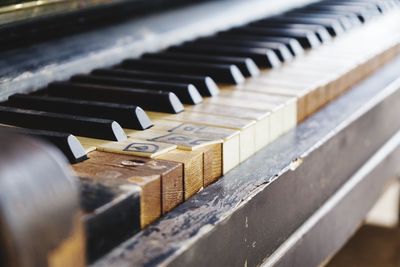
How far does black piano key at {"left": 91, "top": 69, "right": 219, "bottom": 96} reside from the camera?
1353 millimetres

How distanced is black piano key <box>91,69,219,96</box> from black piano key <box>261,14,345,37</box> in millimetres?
678

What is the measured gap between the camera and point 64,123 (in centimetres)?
107

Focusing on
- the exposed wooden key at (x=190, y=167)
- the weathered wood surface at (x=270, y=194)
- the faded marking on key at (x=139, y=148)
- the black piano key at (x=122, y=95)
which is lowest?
the weathered wood surface at (x=270, y=194)

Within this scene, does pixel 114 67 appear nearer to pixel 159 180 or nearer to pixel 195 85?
pixel 195 85

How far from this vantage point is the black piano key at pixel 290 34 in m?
1.82

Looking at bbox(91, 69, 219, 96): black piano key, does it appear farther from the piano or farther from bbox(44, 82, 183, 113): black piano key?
bbox(44, 82, 183, 113): black piano key

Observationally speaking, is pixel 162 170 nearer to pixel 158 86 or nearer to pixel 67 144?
pixel 67 144

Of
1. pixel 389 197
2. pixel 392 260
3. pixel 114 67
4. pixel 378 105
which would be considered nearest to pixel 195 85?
pixel 114 67

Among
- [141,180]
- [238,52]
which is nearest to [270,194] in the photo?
[141,180]

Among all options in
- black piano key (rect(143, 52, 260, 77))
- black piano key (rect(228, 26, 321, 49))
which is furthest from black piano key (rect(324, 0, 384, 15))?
black piano key (rect(143, 52, 260, 77))

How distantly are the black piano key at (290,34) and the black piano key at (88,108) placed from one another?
780 millimetres

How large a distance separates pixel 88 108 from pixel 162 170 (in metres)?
0.31

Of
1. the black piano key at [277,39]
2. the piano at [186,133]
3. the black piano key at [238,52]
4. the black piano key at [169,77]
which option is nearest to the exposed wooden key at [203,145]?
the piano at [186,133]

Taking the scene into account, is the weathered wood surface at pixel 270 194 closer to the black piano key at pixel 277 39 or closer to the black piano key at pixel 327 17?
the black piano key at pixel 277 39
